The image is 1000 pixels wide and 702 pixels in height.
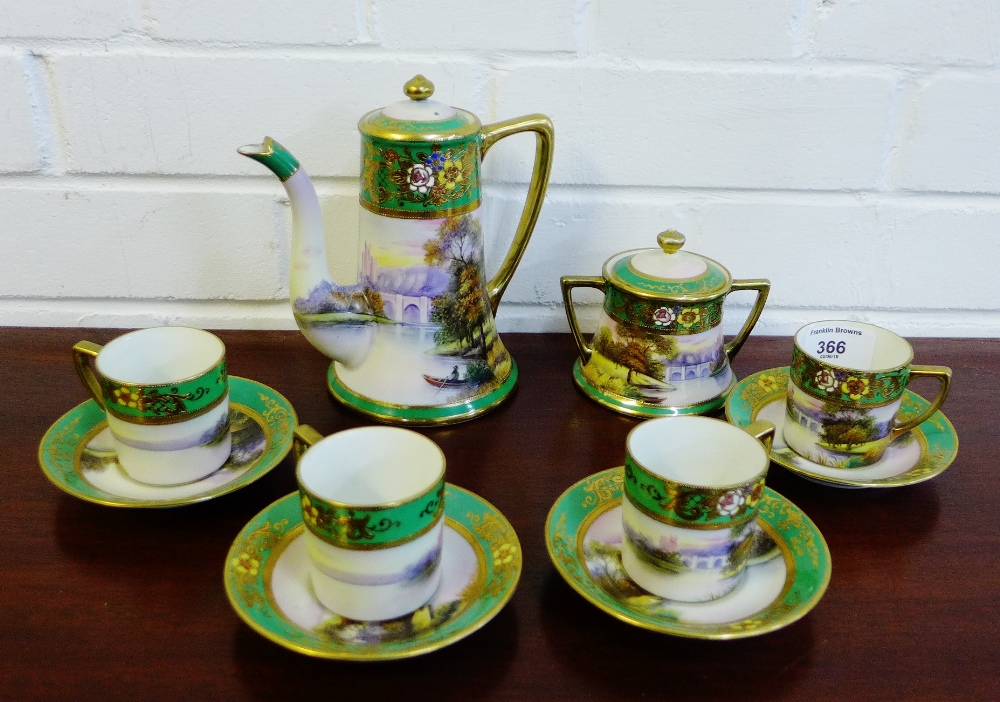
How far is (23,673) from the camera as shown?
453mm

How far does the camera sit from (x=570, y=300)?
75 centimetres

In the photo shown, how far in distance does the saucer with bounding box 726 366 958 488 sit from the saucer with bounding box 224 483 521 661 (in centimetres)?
23

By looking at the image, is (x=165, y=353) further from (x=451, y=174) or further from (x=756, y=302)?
(x=756, y=302)

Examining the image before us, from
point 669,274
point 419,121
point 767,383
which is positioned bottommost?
point 767,383

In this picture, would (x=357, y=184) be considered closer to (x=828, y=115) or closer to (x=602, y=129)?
(x=602, y=129)

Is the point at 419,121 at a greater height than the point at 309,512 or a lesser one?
greater

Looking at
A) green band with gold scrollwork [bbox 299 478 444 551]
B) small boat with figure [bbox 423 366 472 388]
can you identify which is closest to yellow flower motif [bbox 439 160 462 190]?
small boat with figure [bbox 423 366 472 388]

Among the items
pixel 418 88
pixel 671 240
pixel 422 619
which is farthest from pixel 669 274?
pixel 422 619

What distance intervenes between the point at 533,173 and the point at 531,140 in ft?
0.23

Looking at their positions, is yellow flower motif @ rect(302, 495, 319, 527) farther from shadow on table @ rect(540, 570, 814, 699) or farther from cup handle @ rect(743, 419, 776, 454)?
cup handle @ rect(743, 419, 776, 454)

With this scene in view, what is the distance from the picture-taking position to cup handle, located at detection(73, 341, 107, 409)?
61 centimetres

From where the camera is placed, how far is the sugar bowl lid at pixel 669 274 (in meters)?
0.68

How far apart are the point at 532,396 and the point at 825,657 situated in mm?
332

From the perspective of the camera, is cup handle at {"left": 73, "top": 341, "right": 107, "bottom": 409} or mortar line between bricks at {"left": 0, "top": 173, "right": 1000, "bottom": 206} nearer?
cup handle at {"left": 73, "top": 341, "right": 107, "bottom": 409}
